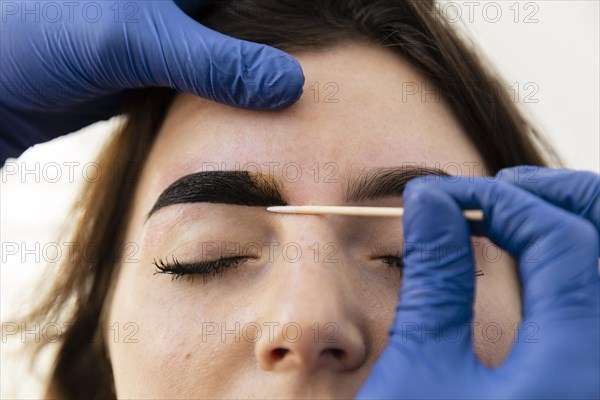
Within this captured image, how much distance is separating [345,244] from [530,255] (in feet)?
1.01

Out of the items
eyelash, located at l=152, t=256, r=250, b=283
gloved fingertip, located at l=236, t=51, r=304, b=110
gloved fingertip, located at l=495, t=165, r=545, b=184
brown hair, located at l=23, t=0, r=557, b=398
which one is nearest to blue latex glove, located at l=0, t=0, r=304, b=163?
gloved fingertip, located at l=236, t=51, r=304, b=110

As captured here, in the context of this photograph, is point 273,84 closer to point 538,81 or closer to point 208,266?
point 208,266

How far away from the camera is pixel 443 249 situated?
849 millimetres

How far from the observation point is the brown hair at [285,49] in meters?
1.34

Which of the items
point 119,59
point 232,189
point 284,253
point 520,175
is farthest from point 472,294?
point 119,59

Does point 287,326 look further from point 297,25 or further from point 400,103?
point 297,25

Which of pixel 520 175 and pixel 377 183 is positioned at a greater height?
pixel 520 175

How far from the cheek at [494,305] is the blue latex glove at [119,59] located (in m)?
0.46

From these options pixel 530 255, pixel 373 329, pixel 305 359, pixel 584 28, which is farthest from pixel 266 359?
pixel 584 28

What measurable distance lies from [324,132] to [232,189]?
19 cm

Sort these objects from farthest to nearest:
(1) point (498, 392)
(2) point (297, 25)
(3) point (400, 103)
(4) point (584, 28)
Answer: (4) point (584, 28)
(2) point (297, 25)
(3) point (400, 103)
(1) point (498, 392)

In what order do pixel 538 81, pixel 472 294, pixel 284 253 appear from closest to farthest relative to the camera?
pixel 472 294 < pixel 284 253 < pixel 538 81

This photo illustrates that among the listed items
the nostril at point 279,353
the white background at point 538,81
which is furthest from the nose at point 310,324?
the white background at point 538,81

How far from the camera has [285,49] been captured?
1283mm
